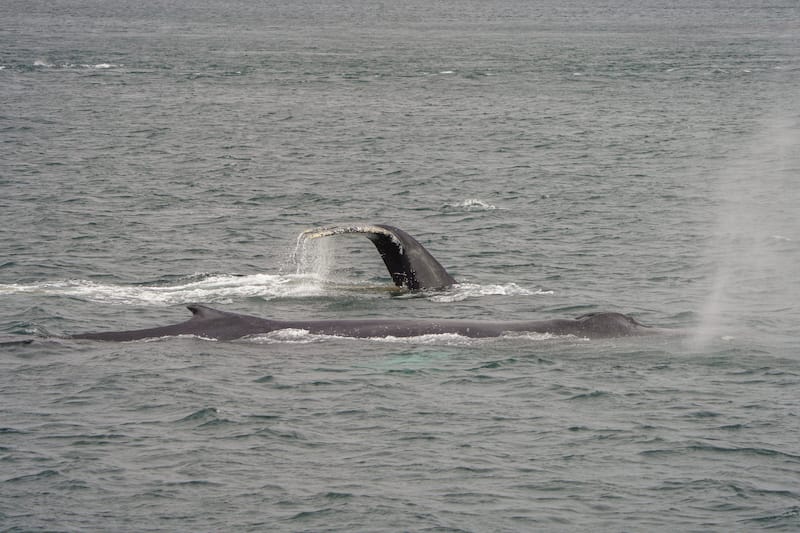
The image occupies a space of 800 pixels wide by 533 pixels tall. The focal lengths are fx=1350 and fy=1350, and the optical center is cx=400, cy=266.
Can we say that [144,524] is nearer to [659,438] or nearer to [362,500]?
[362,500]

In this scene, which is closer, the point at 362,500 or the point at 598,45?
the point at 362,500

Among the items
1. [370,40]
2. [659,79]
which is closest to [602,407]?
[659,79]

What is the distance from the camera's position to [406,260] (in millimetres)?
29328

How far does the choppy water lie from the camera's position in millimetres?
18000

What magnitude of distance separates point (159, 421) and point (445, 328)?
610cm

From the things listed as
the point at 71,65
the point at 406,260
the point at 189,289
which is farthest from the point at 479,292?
the point at 71,65

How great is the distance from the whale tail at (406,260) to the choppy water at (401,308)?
52 centimetres

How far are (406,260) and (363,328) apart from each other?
16.1ft

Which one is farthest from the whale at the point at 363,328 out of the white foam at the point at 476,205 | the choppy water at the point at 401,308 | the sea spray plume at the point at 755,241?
the white foam at the point at 476,205

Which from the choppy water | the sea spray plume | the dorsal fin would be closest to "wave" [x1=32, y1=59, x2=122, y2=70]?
the choppy water

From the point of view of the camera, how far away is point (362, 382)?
22.6 metres

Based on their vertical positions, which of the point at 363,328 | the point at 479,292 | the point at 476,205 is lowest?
the point at 476,205

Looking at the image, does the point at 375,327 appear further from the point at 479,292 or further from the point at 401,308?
the point at 479,292

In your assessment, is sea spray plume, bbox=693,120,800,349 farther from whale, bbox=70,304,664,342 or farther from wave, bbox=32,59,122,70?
wave, bbox=32,59,122,70
